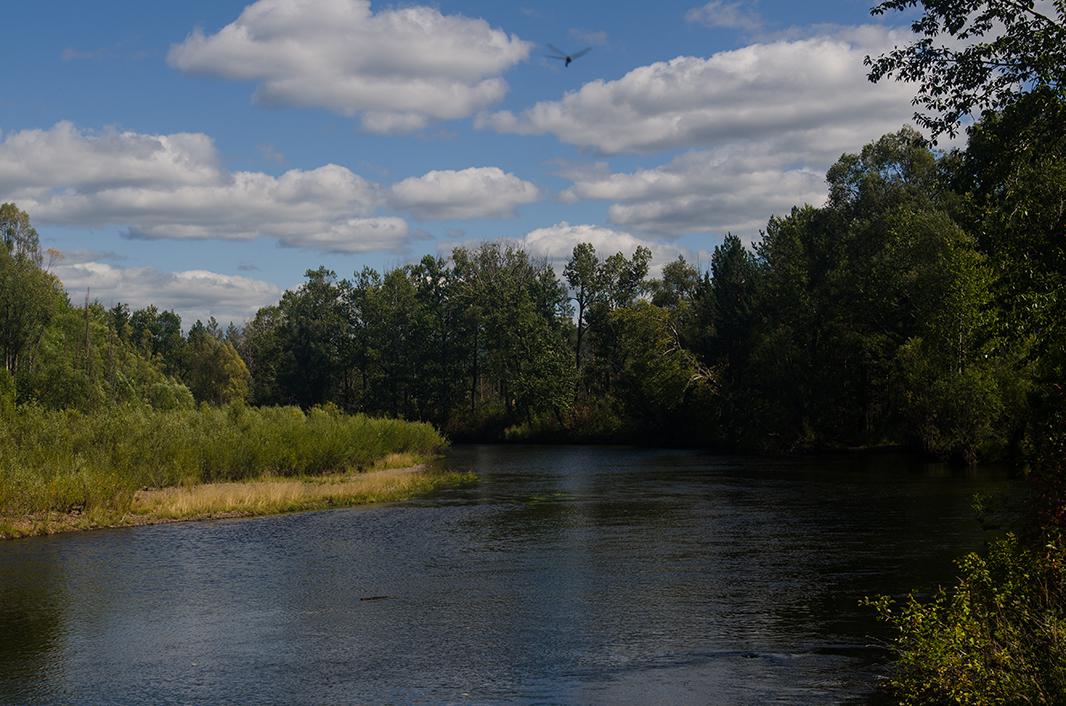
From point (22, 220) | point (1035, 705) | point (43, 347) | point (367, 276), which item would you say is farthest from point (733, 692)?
point (367, 276)

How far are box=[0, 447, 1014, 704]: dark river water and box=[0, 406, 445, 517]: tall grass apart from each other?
12.5 ft

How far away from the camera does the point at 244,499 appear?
45594mm

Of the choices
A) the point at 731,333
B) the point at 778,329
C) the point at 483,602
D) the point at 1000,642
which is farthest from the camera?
the point at 731,333

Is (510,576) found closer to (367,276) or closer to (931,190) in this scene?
(931,190)

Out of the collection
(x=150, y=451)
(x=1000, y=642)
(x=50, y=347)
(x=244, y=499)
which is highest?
(x=50, y=347)

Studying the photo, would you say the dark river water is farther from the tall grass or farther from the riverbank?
the tall grass

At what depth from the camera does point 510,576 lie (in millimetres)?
29188

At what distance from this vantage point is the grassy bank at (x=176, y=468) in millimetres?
40156

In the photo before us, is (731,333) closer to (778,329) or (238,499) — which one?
(778,329)

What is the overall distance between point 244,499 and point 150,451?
6.34m

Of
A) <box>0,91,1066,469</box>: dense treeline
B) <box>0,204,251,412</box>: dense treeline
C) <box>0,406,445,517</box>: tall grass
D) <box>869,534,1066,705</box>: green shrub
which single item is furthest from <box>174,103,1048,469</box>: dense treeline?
<box>0,406,445,517</box>: tall grass

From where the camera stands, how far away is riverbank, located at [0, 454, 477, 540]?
3897cm

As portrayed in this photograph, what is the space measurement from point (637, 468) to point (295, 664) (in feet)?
170

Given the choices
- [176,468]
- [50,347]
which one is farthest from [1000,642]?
[50,347]
